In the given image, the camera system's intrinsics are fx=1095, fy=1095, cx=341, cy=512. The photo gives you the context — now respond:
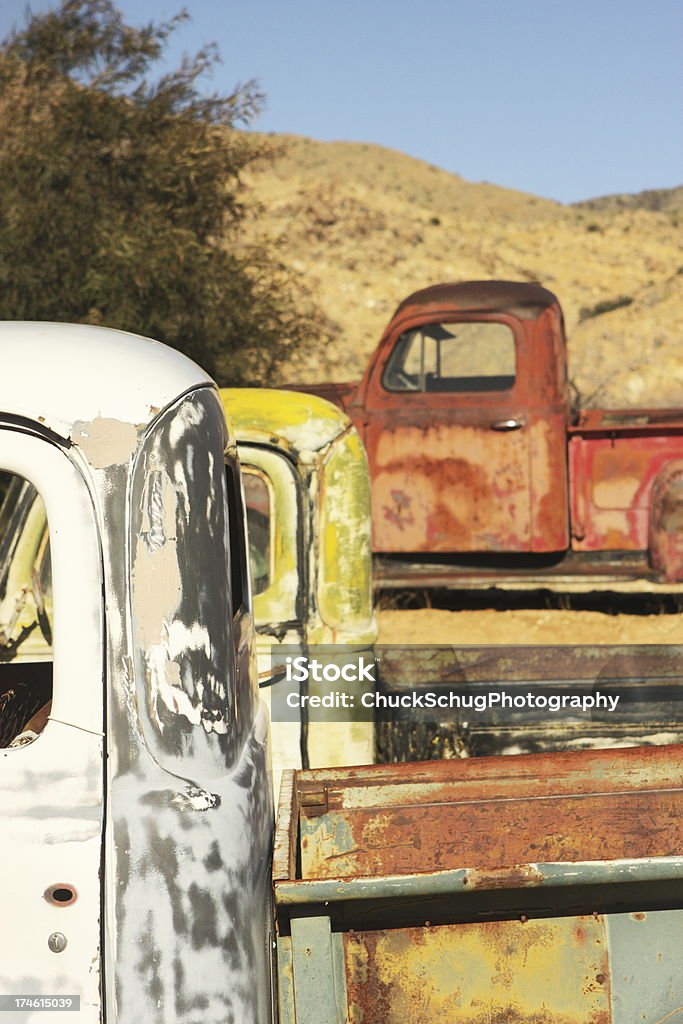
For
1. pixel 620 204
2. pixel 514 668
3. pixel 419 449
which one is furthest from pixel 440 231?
pixel 620 204

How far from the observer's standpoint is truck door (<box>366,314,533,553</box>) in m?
7.39

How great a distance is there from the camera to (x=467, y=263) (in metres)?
35.8

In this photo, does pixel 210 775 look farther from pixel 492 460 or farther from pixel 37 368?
pixel 492 460

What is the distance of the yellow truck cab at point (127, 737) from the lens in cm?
169

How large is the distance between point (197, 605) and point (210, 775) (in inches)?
10.8

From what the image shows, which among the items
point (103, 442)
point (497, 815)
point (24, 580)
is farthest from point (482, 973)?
point (24, 580)

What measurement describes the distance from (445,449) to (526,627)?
1.60 metres

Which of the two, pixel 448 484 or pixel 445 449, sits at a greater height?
pixel 445 449

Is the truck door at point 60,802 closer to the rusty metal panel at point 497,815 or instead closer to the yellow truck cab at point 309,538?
the rusty metal panel at point 497,815

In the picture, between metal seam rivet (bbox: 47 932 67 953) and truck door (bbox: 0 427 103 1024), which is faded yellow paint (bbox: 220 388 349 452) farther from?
metal seam rivet (bbox: 47 932 67 953)

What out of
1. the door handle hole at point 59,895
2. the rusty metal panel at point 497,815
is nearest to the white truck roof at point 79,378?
the door handle hole at point 59,895

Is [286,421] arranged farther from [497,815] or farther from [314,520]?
[497,815]

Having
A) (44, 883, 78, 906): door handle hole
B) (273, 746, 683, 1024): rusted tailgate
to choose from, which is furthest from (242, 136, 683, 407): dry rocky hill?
(44, 883, 78, 906): door handle hole

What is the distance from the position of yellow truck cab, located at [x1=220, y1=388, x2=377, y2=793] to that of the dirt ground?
4024 mm
